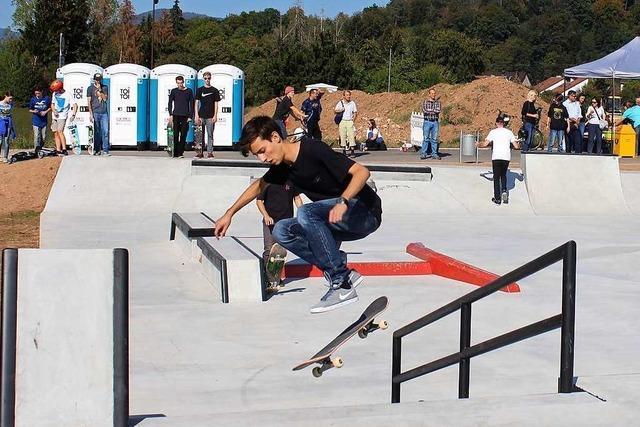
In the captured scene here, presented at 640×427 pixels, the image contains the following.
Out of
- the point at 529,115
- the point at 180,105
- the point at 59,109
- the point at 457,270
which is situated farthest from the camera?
the point at 529,115

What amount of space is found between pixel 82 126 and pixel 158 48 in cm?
5886

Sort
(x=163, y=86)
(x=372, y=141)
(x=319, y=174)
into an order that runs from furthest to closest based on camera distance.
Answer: (x=372, y=141), (x=163, y=86), (x=319, y=174)

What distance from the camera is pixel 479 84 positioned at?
140 ft

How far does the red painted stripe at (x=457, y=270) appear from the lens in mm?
10703

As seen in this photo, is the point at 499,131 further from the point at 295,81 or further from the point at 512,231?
the point at 295,81

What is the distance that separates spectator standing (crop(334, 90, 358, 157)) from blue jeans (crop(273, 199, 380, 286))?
1708cm

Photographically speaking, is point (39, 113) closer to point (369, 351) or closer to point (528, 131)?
point (528, 131)

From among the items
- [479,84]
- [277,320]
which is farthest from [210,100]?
[479,84]

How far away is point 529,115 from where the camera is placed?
2203cm

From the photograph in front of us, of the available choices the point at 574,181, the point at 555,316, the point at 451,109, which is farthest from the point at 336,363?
the point at 451,109

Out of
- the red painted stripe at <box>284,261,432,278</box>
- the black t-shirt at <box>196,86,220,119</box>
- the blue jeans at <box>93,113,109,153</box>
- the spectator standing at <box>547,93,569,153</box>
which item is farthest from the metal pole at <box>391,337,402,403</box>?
the spectator standing at <box>547,93,569,153</box>

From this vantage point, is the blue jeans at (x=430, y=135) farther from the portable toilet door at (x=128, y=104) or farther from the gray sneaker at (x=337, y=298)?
the gray sneaker at (x=337, y=298)

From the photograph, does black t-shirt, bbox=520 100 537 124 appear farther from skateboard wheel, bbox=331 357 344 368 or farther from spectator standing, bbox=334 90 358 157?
skateboard wheel, bbox=331 357 344 368

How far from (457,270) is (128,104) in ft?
53.0
